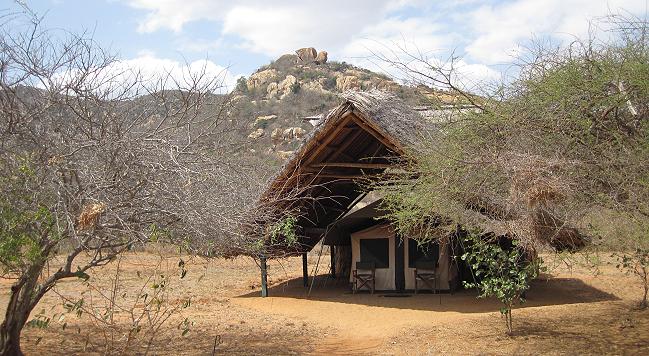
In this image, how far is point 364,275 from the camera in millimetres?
14414

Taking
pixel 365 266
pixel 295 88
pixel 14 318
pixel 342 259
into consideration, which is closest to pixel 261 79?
pixel 295 88

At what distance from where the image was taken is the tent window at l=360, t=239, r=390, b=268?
14.6 m

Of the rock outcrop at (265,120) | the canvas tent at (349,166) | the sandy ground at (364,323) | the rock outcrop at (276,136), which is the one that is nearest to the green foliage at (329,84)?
the rock outcrop at (265,120)

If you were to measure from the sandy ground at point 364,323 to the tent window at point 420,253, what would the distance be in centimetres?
89

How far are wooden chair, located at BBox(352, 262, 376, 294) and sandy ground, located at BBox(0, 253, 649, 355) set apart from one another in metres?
0.31

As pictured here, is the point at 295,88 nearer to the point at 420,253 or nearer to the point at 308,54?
the point at 308,54

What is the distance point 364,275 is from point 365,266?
0.21 m

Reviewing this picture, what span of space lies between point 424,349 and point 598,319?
346 centimetres

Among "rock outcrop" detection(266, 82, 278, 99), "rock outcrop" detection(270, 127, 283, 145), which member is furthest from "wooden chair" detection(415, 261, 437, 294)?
"rock outcrop" detection(266, 82, 278, 99)

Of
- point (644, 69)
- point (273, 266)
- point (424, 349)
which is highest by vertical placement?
point (644, 69)

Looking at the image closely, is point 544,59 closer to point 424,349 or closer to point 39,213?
point 424,349

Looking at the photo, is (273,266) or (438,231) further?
(273,266)

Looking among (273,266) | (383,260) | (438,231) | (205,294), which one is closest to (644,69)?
(438,231)

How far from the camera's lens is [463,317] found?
10922 mm
